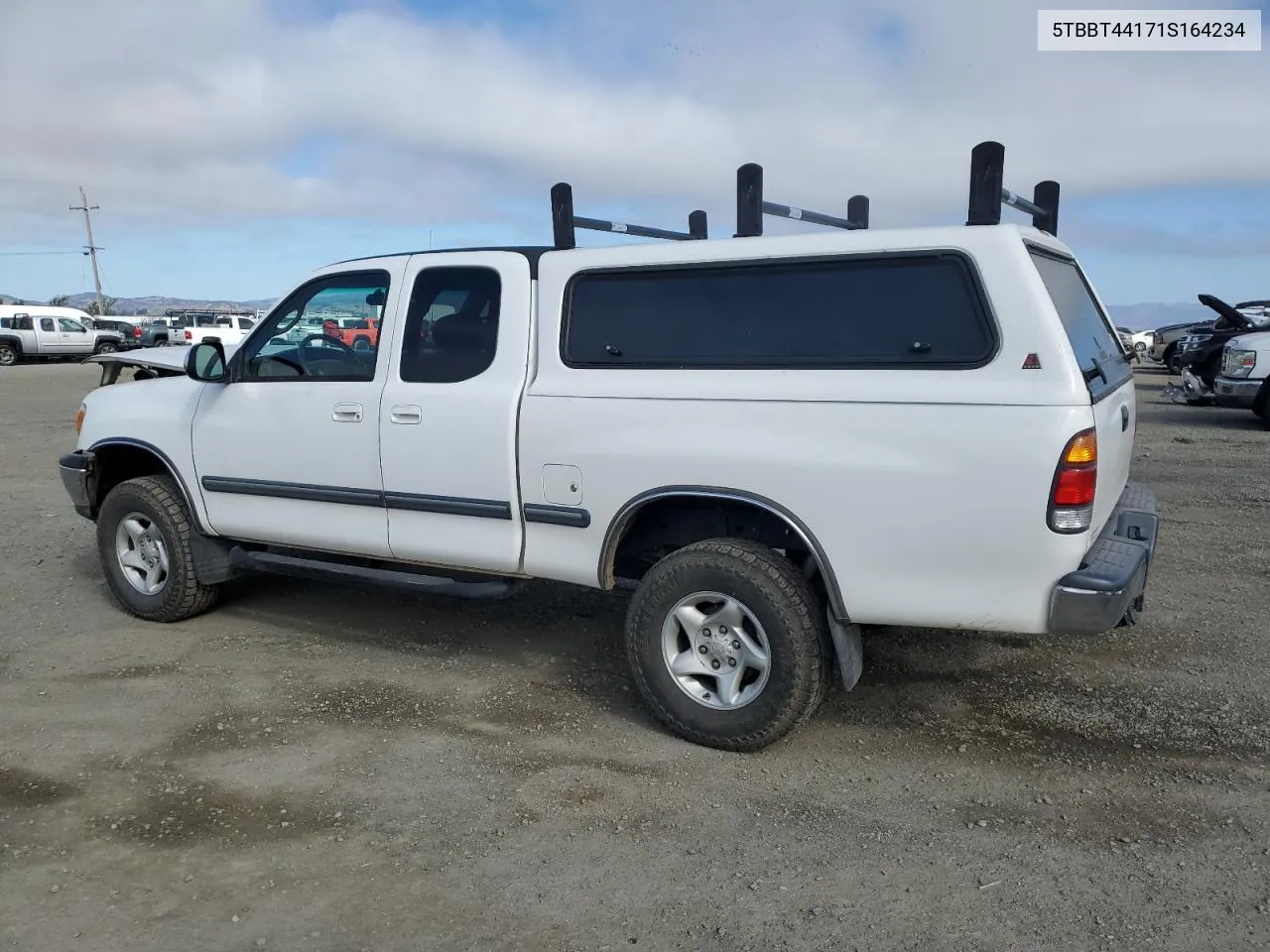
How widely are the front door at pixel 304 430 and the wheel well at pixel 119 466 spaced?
70 centimetres

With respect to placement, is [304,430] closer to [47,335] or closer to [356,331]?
[356,331]

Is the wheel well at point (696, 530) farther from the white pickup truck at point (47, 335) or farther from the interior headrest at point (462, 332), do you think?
the white pickup truck at point (47, 335)

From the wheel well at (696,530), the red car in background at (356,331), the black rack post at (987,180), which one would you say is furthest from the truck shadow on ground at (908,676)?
the black rack post at (987,180)

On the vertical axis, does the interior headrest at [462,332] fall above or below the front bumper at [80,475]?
above

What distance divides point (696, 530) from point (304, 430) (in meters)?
1.98

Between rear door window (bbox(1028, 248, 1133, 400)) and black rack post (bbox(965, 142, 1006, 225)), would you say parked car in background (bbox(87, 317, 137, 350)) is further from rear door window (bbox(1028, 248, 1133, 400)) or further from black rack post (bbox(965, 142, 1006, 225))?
black rack post (bbox(965, 142, 1006, 225))

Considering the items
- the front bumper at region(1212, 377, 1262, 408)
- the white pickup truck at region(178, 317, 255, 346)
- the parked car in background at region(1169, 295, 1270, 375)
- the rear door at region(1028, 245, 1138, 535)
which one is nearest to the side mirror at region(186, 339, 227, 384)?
the rear door at region(1028, 245, 1138, 535)

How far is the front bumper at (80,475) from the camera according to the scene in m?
5.75

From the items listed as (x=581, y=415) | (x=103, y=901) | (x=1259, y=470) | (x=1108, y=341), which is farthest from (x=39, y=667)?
(x=1259, y=470)

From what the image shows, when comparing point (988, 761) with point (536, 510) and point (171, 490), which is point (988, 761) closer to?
point (536, 510)

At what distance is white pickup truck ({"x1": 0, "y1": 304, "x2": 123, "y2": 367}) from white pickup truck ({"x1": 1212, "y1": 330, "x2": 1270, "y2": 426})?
102 ft

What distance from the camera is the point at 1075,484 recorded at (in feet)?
10.9

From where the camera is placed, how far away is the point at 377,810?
11.8ft

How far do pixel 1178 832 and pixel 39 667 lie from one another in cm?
500
